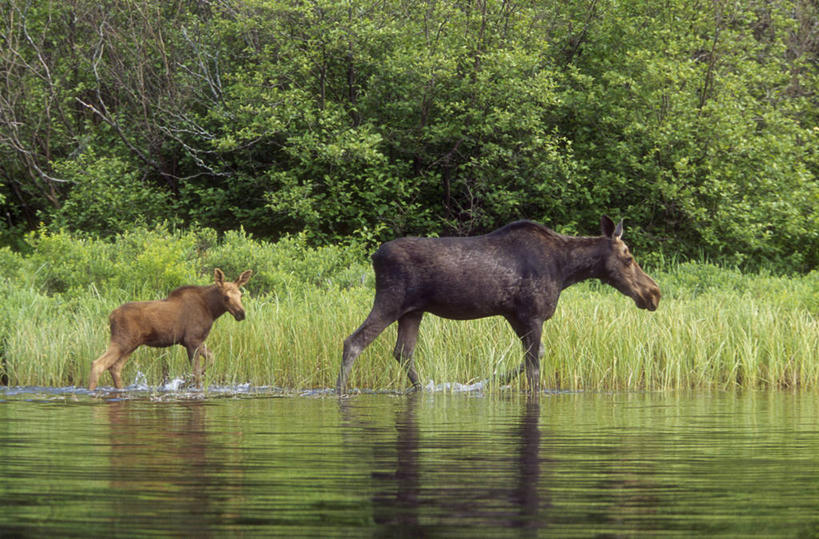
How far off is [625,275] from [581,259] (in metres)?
0.60

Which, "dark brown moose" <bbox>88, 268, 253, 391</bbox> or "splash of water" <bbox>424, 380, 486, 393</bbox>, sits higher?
"dark brown moose" <bbox>88, 268, 253, 391</bbox>

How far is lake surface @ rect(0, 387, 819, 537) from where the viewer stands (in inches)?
162

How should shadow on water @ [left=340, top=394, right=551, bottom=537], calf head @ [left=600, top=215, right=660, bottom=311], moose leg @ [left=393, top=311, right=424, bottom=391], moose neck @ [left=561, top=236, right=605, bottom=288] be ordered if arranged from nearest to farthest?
1. shadow on water @ [left=340, top=394, right=551, bottom=537]
2. moose leg @ [left=393, top=311, right=424, bottom=391]
3. moose neck @ [left=561, top=236, right=605, bottom=288]
4. calf head @ [left=600, top=215, right=660, bottom=311]

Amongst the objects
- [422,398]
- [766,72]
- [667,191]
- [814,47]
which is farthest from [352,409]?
[814,47]

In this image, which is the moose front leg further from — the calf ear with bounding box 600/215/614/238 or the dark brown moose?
the calf ear with bounding box 600/215/614/238

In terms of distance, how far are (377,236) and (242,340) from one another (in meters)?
13.4

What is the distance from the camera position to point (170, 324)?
39.0 ft

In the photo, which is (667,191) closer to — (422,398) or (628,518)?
(422,398)

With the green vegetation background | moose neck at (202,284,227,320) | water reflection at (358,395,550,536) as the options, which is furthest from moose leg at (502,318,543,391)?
the green vegetation background

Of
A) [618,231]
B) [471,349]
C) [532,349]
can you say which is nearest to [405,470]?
[532,349]

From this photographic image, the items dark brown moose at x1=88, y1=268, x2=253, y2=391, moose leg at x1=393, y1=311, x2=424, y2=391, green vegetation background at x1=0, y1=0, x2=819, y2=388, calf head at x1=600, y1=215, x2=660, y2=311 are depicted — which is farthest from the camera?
green vegetation background at x1=0, y1=0, x2=819, y2=388

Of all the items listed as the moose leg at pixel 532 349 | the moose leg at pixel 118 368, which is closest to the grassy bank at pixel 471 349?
the moose leg at pixel 532 349

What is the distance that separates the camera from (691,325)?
1290 cm

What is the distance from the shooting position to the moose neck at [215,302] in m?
12.3
